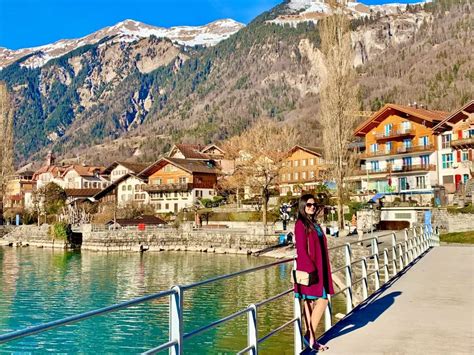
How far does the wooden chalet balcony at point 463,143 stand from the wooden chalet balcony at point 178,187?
125 ft

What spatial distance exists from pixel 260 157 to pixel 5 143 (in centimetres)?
3295

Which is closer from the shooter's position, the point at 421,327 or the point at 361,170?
the point at 421,327

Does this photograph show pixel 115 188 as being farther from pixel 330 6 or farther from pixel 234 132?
pixel 234 132

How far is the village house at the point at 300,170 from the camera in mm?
75531

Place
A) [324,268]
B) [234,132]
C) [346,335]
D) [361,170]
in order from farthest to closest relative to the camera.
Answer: [234,132], [361,170], [346,335], [324,268]

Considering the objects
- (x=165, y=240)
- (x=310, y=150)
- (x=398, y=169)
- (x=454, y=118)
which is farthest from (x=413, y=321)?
(x=310, y=150)

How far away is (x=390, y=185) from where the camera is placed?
6241cm

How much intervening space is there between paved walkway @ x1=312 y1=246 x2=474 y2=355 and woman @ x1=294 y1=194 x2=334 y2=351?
0.54 meters

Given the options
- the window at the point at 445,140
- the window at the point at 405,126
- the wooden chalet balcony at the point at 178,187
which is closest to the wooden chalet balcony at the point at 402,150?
the window at the point at 445,140

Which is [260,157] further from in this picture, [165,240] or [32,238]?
[32,238]

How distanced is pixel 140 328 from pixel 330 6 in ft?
113

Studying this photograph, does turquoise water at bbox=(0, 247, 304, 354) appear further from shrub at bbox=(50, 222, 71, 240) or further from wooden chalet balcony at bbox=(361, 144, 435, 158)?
wooden chalet balcony at bbox=(361, 144, 435, 158)

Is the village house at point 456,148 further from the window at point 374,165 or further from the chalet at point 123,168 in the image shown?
the chalet at point 123,168

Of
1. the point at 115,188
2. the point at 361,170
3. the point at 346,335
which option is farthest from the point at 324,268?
the point at 115,188
